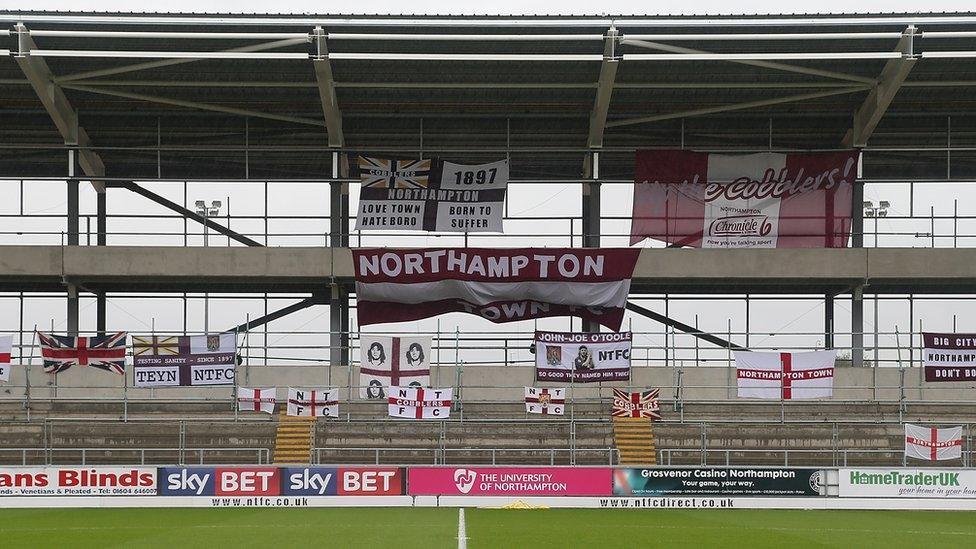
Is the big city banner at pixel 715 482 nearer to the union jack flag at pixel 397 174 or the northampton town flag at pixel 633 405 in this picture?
the northampton town flag at pixel 633 405

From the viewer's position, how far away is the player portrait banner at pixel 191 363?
3262 cm

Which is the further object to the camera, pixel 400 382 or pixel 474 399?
pixel 474 399

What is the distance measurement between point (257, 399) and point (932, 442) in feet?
56.1

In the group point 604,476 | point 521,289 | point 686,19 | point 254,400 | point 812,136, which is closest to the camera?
point 604,476

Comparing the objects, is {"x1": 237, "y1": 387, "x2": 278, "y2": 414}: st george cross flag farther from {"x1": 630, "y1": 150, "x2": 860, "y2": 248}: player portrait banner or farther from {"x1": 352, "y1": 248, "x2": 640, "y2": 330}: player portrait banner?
{"x1": 630, "y1": 150, "x2": 860, "y2": 248}: player portrait banner

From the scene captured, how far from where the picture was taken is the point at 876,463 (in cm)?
3216

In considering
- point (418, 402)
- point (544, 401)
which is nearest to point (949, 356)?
point (544, 401)

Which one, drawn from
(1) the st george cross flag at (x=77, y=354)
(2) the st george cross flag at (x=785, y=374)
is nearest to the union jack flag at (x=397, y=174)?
(1) the st george cross flag at (x=77, y=354)

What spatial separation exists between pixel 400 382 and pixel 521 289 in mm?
4602

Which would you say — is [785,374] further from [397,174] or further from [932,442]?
[397,174]

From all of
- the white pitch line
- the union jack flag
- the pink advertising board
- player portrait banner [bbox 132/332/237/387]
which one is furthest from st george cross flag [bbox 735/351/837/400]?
player portrait banner [bbox 132/332/237/387]

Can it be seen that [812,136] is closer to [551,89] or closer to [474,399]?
[551,89]

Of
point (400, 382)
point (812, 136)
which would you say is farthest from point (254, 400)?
point (812, 136)

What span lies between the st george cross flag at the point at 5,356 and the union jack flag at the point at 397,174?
10.6 m
